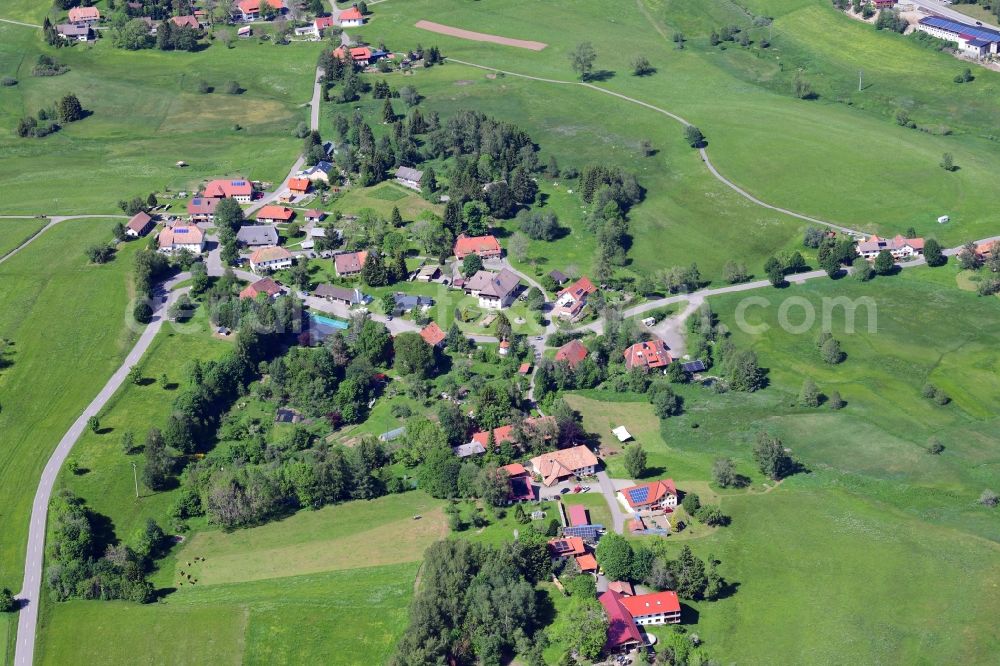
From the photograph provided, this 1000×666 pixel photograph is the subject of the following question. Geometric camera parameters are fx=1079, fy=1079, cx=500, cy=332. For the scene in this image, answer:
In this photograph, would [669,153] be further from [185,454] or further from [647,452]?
[185,454]

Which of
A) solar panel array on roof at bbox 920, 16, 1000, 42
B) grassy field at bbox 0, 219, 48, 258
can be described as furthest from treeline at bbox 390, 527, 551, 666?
solar panel array on roof at bbox 920, 16, 1000, 42

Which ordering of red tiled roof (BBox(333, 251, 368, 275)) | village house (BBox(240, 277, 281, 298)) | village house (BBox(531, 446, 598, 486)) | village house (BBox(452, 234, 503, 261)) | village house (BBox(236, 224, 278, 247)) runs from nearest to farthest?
1. village house (BBox(531, 446, 598, 486))
2. village house (BBox(240, 277, 281, 298))
3. red tiled roof (BBox(333, 251, 368, 275))
4. village house (BBox(452, 234, 503, 261))
5. village house (BBox(236, 224, 278, 247))

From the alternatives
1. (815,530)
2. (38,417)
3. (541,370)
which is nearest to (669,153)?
(541,370)

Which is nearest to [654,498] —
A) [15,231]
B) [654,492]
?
[654,492]

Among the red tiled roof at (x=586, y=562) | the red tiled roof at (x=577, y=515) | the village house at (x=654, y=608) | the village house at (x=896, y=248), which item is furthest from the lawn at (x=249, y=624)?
the village house at (x=896, y=248)

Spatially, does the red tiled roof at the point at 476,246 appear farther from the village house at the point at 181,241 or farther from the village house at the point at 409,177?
the village house at the point at 181,241

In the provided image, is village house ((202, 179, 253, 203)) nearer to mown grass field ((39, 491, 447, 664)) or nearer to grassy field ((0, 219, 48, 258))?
grassy field ((0, 219, 48, 258))
